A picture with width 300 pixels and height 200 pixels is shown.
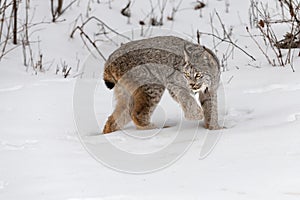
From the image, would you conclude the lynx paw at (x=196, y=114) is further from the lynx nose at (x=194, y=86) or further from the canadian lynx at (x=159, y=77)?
the lynx nose at (x=194, y=86)

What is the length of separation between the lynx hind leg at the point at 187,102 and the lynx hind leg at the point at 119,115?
48 centimetres

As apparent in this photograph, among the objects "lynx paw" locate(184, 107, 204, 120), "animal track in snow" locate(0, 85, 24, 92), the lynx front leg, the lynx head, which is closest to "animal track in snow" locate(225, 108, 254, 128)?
the lynx front leg

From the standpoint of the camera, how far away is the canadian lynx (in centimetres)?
471

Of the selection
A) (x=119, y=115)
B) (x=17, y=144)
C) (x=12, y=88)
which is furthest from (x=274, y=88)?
(x=12, y=88)

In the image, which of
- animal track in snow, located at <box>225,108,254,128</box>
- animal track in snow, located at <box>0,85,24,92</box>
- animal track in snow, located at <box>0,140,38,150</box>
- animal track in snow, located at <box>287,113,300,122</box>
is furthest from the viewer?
animal track in snow, located at <box>0,85,24,92</box>

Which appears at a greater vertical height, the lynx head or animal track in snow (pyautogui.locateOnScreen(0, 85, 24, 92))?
the lynx head

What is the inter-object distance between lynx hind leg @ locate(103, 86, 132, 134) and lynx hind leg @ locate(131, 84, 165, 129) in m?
0.19

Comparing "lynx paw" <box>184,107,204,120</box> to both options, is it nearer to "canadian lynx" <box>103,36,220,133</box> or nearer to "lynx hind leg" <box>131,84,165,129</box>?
"canadian lynx" <box>103,36,220,133</box>

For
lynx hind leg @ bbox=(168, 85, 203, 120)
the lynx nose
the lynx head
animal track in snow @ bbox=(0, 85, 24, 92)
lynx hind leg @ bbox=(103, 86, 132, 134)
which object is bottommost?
animal track in snow @ bbox=(0, 85, 24, 92)

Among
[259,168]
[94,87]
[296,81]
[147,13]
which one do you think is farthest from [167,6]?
[259,168]

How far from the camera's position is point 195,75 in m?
4.45

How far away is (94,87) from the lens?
6.39m

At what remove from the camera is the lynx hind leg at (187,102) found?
15.5ft

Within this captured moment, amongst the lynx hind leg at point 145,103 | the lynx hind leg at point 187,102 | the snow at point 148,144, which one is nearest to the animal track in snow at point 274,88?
the snow at point 148,144
